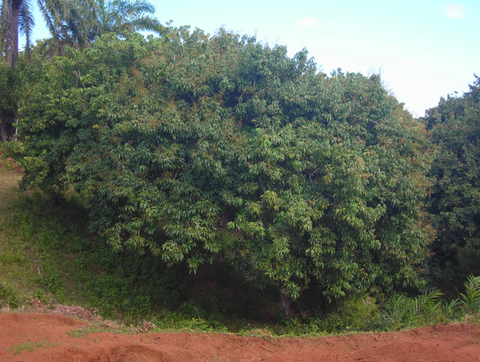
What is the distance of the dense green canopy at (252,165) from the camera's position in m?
10.2

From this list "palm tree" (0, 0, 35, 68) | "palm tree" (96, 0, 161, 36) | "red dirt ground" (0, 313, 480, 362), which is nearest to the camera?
"red dirt ground" (0, 313, 480, 362)

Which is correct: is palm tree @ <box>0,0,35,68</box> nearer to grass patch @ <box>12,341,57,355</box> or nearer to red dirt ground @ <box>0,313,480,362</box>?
red dirt ground @ <box>0,313,480,362</box>

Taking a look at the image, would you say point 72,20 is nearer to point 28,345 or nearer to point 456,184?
point 28,345

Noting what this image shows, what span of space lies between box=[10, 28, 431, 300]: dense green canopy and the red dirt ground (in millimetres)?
2357

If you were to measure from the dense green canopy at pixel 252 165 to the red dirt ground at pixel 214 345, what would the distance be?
236 cm

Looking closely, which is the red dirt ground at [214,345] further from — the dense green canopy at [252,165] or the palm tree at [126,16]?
the palm tree at [126,16]

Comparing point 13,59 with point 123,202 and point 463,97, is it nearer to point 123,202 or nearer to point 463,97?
→ point 123,202

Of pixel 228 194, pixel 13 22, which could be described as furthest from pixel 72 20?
pixel 228 194

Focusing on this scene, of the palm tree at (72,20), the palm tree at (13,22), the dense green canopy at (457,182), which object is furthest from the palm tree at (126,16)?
the dense green canopy at (457,182)

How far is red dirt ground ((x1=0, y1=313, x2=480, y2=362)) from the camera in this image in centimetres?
646

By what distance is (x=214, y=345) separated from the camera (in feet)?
24.5

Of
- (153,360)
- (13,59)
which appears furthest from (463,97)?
(13,59)

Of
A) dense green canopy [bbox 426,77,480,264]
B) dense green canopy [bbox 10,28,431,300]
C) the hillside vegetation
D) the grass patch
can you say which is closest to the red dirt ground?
the grass patch

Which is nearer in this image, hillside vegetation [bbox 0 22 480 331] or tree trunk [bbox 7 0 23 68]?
hillside vegetation [bbox 0 22 480 331]
